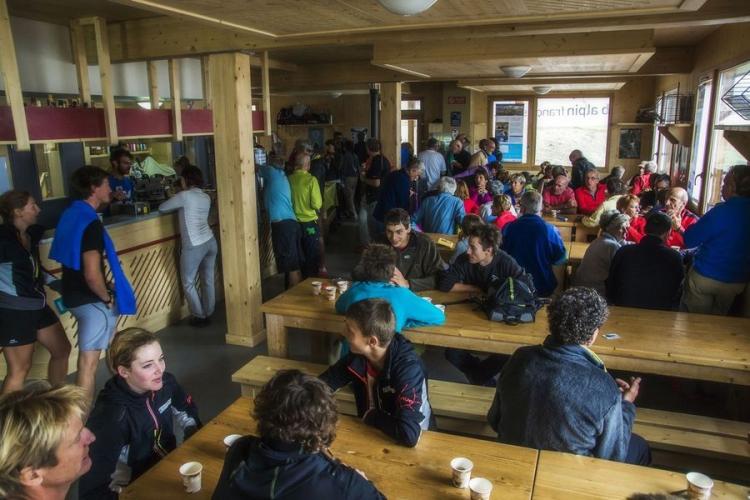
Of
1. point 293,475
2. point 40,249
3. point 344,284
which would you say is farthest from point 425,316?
point 40,249

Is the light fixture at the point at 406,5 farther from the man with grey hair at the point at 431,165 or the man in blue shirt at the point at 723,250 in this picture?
the man with grey hair at the point at 431,165

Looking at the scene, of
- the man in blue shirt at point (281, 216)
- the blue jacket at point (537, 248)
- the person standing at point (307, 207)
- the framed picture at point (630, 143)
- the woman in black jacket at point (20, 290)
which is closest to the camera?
the woman in black jacket at point (20, 290)

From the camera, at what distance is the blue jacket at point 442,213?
5.50m

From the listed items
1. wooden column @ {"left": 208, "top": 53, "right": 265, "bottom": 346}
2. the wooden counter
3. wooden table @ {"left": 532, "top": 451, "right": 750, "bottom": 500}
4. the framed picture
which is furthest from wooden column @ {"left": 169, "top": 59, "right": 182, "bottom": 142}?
the framed picture

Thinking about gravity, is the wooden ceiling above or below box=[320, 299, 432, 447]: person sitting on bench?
above

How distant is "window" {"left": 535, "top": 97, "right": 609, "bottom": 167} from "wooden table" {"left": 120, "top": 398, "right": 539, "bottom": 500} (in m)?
11.0

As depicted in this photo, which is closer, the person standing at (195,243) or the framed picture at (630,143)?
the person standing at (195,243)

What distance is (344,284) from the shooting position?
376cm

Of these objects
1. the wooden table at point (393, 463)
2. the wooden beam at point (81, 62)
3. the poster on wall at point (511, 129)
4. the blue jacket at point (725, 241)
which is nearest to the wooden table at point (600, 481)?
the wooden table at point (393, 463)

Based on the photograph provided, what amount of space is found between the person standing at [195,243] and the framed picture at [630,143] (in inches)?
358

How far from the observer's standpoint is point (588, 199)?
6.58 meters

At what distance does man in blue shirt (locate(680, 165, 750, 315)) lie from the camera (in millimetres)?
3607

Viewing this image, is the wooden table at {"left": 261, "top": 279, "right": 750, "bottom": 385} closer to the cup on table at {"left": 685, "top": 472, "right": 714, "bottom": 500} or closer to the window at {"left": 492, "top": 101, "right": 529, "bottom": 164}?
the cup on table at {"left": 685, "top": 472, "right": 714, "bottom": 500}

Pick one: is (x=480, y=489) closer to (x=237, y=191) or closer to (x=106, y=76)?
(x=237, y=191)
